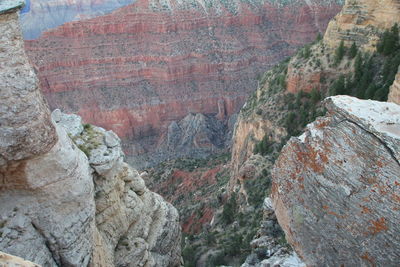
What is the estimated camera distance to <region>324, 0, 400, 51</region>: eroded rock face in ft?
81.4

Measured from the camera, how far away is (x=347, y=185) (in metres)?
8.02

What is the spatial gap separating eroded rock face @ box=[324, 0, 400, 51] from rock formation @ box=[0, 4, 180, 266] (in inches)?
816

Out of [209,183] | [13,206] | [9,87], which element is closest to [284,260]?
[13,206]

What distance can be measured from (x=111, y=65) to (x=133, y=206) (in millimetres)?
56770

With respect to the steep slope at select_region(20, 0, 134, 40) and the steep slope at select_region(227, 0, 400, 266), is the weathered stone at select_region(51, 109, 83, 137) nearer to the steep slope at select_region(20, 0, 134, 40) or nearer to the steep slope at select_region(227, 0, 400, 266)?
the steep slope at select_region(227, 0, 400, 266)

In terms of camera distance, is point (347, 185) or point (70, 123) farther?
point (70, 123)

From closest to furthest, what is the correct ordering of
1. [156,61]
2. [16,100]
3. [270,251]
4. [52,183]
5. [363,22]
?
[16,100], [52,183], [270,251], [363,22], [156,61]

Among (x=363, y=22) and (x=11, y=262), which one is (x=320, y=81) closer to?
(x=363, y=22)

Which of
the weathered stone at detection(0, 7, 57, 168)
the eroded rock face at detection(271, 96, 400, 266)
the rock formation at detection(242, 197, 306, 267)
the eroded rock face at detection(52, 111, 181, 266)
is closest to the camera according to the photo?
the eroded rock face at detection(271, 96, 400, 266)

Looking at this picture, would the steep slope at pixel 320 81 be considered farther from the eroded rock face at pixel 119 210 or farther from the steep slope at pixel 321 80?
the eroded rock face at pixel 119 210

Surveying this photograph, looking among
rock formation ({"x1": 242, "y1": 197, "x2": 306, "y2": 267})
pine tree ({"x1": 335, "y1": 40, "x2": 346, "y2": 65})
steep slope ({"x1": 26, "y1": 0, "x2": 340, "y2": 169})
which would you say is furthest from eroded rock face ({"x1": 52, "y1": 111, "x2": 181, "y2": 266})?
steep slope ({"x1": 26, "y1": 0, "x2": 340, "y2": 169})

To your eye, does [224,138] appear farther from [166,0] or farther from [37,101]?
[37,101]

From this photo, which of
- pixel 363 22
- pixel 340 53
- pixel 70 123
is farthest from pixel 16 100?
pixel 363 22

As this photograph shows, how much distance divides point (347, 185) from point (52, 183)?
8.35 metres
